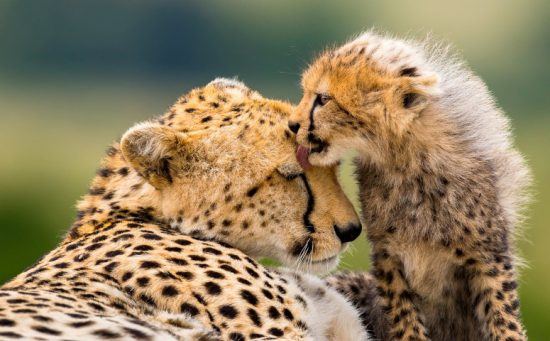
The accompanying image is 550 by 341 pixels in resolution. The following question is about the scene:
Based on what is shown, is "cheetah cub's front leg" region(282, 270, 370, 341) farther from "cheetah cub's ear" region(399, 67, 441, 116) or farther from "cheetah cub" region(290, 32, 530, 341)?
"cheetah cub's ear" region(399, 67, 441, 116)

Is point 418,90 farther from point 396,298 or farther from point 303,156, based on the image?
point 396,298

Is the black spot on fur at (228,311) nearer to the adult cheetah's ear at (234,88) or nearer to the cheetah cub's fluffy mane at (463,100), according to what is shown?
the adult cheetah's ear at (234,88)

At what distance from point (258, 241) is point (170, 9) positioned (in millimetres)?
23018

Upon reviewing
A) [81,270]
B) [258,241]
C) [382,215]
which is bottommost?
[81,270]

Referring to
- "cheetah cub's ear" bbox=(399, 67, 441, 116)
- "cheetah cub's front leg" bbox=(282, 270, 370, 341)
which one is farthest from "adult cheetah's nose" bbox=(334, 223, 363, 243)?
"cheetah cub's ear" bbox=(399, 67, 441, 116)

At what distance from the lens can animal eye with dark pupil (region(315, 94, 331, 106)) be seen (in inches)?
142

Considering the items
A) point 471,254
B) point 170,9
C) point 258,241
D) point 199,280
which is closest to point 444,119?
point 471,254

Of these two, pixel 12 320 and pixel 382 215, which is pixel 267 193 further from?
pixel 12 320

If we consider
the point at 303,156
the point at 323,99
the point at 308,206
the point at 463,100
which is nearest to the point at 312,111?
the point at 323,99

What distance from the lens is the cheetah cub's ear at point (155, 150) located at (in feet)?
10.5

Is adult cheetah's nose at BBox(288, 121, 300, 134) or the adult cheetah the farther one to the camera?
adult cheetah's nose at BBox(288, 121, 300, 134)

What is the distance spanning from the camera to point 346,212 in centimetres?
331

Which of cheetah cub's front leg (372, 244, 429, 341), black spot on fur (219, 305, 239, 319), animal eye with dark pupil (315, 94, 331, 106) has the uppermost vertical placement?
animal eye with dark pupil (315, 94, 331, 106)

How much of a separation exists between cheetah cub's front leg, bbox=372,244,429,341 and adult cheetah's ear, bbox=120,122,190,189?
71 cm
